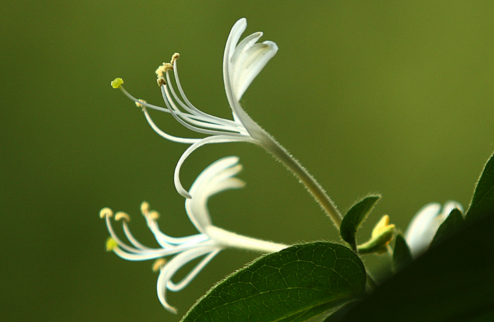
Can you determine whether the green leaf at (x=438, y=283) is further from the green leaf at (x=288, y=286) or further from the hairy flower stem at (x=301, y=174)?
the hairy flower stem at (x=301, y=174)

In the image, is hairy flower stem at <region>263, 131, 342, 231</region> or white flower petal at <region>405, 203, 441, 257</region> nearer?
hairy flower stem at <region>263, 131, 342, 231</region>

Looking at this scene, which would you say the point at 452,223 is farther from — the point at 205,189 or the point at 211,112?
the point at 211,112

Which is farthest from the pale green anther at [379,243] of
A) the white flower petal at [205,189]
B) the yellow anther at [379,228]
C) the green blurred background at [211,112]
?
the green blurred background at [211,112]

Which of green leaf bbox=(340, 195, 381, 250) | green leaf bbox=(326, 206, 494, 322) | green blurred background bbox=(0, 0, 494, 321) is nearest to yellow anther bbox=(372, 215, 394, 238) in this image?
green leaf bbox=(340, 195, 381, 250)

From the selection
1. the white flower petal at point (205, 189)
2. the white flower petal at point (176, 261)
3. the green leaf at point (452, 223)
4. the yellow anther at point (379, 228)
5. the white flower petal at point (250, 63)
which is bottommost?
the yellow anther at point (379, 228)

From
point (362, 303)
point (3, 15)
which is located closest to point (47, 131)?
point (3, 15)

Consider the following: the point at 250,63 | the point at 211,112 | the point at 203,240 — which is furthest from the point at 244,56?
the point at 211,112

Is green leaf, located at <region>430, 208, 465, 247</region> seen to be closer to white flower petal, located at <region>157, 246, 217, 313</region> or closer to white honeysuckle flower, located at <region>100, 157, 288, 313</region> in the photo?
white honeysuckle flower, located at <region>100, 157, 288, 313</region>
